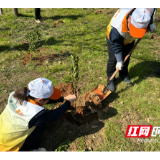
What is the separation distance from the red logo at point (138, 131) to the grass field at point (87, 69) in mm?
86

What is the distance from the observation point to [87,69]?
14.0 ft

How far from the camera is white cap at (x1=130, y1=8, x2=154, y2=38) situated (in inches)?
90.0

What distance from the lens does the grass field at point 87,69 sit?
276 centimetres

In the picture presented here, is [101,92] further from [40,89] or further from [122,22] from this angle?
[40,89]

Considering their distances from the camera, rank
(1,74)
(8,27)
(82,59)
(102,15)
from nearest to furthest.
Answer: (1,74) → (82,59) → (8,27) → (102,15)

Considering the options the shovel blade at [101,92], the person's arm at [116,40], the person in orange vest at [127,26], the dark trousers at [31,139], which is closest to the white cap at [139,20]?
the person in orange vest at [127,26]

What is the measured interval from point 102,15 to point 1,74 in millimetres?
6016

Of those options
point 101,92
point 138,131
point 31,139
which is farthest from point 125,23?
point 31,139

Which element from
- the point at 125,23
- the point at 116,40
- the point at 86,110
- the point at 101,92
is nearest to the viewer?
the point at 125,23

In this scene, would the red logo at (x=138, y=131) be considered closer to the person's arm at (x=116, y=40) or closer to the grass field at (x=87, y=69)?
the grass field at (x=87, y=69)

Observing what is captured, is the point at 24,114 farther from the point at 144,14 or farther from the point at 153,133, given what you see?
the point at 153,133

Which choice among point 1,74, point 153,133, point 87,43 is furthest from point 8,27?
point 153,133

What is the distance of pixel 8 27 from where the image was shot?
6059 millimetres

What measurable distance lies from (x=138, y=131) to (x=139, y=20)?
217 centimetres
